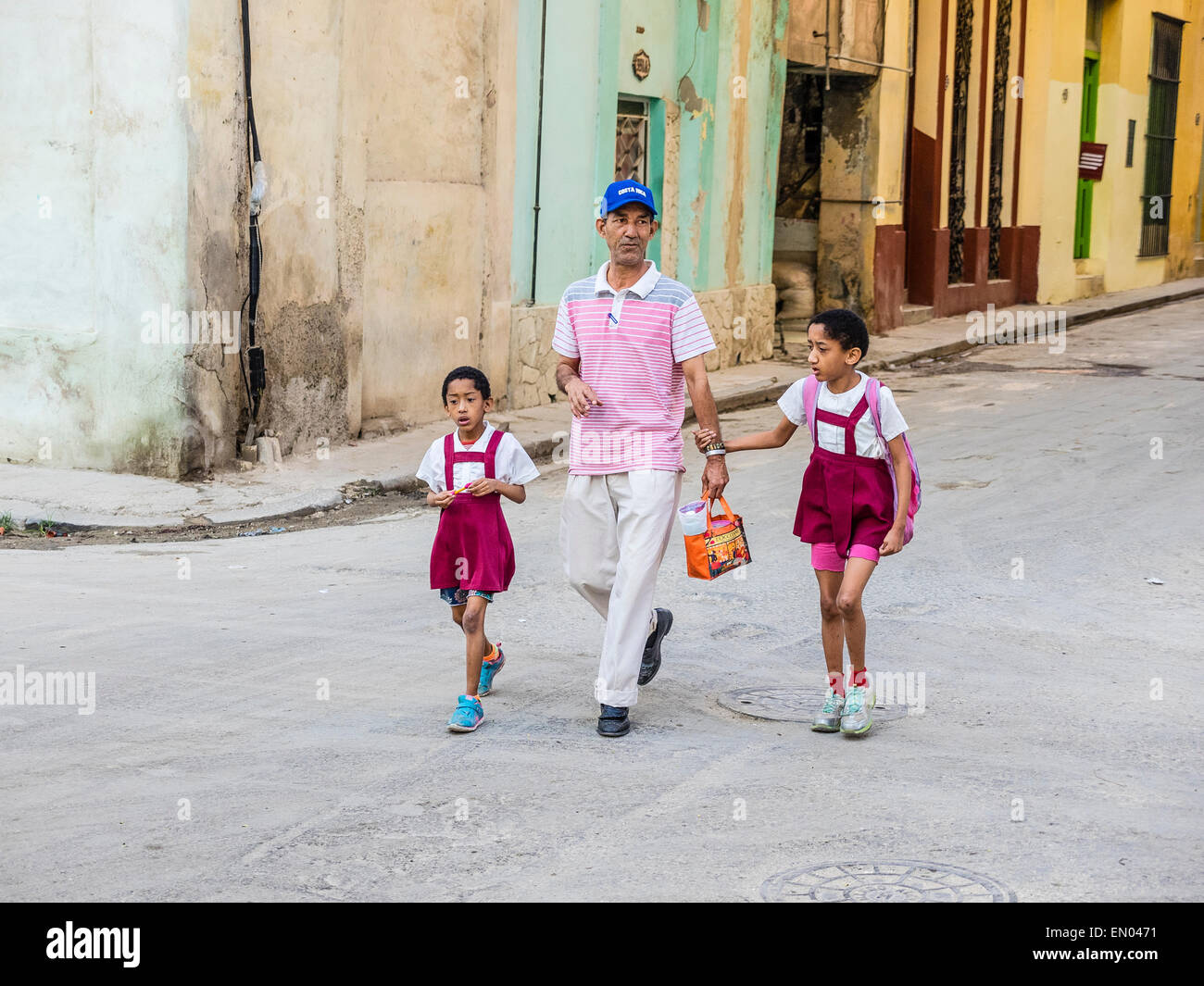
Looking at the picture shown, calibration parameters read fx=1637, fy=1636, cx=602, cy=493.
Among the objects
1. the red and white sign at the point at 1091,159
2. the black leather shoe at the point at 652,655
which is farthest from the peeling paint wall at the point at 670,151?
the red and white sign at the point at 1091,159

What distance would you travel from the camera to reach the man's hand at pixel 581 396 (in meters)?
5.98

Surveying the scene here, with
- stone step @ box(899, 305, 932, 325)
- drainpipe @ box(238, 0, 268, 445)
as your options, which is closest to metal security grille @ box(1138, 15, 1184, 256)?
stone step @ box(899, 305, 932, 325)

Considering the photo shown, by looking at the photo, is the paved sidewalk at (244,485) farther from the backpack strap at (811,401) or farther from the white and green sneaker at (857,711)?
the white and green sneaker at (857,711)

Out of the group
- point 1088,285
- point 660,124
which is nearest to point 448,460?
point 660,124

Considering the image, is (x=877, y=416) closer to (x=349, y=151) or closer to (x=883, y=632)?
(x=883, y=632)

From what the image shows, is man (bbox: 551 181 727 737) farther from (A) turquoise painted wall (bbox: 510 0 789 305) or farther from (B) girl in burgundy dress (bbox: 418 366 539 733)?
(A) turquoise painted wall (bbox: 510 0 789 305)

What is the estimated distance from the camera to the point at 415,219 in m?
13.2

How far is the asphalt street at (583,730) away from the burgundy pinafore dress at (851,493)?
28.6 inches

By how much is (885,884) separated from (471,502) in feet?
7.73

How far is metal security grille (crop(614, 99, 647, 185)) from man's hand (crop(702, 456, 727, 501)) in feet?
33.7

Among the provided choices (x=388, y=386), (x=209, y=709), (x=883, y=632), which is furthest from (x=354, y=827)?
(x=388, y=386)

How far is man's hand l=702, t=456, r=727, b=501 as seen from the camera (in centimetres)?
592

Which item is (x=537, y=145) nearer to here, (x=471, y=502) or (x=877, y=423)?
(x=471, y=502)
